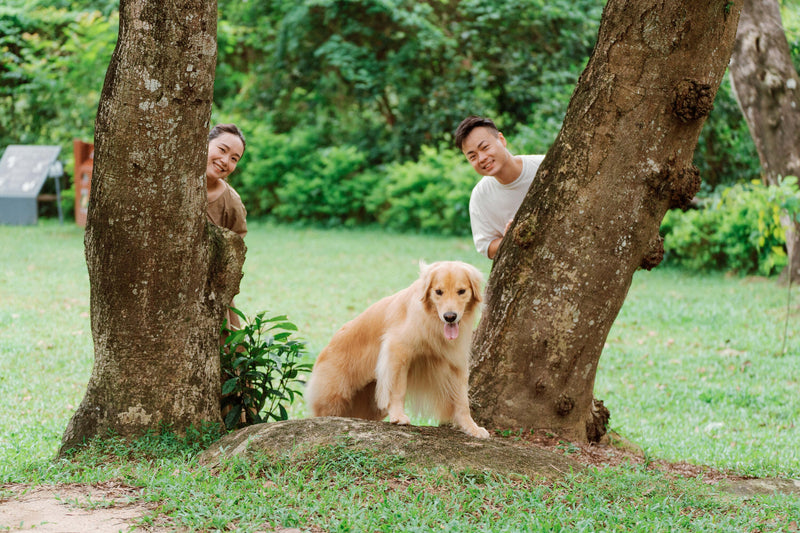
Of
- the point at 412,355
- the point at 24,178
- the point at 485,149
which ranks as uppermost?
the point at 485,149

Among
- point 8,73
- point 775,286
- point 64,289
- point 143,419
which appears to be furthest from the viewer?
point 8,73

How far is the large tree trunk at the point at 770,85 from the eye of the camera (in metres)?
11.3

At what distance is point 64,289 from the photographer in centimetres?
1145

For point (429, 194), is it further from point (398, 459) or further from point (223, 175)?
point (398, 459)

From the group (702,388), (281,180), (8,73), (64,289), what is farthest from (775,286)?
(8,73)

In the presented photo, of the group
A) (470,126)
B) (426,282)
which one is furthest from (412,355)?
(470,126)

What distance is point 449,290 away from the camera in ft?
13.9

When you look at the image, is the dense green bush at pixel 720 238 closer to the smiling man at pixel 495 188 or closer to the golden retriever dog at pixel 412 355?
the smiling man at pixel 495 188

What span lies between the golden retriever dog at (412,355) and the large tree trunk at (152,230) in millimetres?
800

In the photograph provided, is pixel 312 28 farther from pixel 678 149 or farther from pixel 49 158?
pixel 678 149

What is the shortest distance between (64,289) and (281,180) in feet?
30.4

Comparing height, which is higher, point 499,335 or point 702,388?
point 499,335

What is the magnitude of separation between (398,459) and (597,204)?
1.93m

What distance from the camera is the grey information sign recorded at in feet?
60.4
